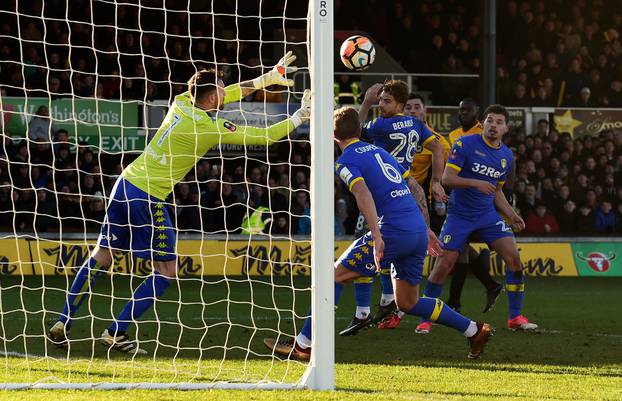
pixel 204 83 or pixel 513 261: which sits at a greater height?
pixel 204 83

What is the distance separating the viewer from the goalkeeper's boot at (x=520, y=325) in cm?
935

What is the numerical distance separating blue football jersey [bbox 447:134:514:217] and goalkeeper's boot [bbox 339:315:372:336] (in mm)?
1269

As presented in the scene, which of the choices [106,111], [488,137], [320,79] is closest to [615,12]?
[106,111]

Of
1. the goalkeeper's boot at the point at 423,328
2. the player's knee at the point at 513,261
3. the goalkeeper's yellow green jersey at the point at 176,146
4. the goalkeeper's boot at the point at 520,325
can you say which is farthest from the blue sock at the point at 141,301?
the goalkeeper's boot at the point at 520,325

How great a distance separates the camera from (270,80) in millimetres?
7543

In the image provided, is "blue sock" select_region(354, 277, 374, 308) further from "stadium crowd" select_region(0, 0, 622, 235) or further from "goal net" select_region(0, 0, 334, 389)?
"stadium crowd" select_region(0, 0, 622, 235)

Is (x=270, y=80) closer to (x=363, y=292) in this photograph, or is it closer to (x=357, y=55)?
(x=357, y=55)

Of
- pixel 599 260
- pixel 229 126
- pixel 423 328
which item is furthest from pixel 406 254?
pixel 599 260

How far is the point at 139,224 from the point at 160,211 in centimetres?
19

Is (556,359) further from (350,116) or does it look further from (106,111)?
(106,111)

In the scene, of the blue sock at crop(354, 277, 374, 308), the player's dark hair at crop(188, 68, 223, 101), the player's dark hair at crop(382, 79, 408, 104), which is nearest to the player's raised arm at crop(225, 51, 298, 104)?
the player's dark hair at crop(188, 68, 223, 101)

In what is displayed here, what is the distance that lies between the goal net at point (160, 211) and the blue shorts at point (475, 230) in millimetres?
1335

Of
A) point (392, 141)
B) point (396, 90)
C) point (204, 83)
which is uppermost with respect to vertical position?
point (204, 83)

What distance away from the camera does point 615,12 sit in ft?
76.8
